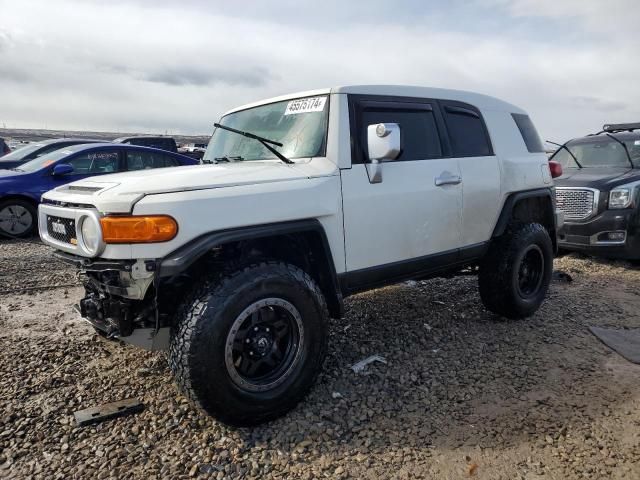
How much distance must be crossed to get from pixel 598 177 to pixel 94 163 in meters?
7.99

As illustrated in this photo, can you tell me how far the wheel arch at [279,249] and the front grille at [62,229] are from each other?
2.36ft

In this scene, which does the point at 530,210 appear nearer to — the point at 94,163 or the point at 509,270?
the point at 509,270

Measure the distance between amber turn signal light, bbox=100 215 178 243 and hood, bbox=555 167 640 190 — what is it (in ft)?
20.5

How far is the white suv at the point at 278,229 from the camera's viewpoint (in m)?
2.46

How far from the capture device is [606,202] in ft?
21.1

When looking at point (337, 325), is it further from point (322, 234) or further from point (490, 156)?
point (490, 156)

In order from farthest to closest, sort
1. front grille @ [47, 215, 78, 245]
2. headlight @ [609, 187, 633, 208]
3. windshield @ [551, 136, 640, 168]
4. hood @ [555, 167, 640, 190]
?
windshield @ [551, 136, 640, 168]
hood @ [555, 167, 640, 190]
headlight @ [609, 187, 633, 208]
front grille @ [47, 215, 78, 245]

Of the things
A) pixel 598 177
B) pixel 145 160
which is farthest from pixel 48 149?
pixel 598 177

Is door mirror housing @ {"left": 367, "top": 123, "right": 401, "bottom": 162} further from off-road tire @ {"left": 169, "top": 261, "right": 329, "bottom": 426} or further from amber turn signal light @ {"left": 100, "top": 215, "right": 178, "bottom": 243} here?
amber turn signal light @ {"left": 100, "top": 215, "right": 178, "bottom": 243}

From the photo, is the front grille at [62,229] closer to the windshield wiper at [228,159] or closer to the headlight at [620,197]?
the windshield wiper at [228,159]

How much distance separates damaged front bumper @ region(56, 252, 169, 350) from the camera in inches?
96.5

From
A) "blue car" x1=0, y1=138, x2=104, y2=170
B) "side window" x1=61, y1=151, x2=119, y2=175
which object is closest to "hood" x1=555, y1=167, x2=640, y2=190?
"side window" x1=61, y1=151, x2=119, y2=175

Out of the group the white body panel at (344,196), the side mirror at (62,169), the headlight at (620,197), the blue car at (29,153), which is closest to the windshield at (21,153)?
the blue car at (29,153)

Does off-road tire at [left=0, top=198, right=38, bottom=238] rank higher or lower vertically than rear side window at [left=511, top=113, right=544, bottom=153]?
lower
